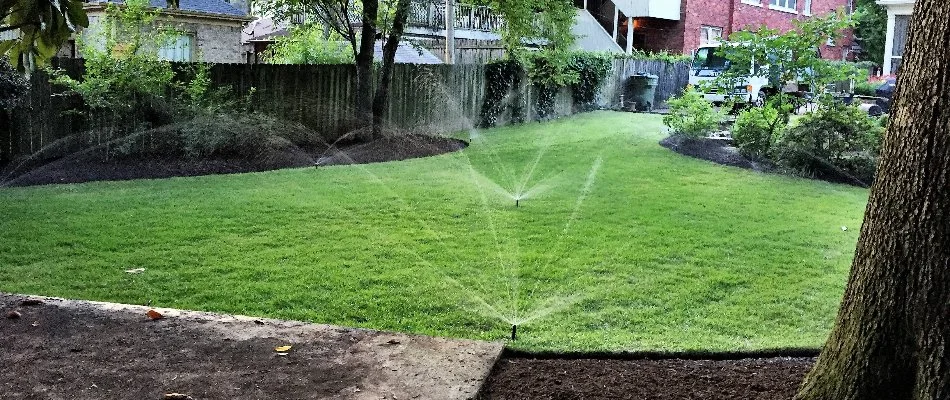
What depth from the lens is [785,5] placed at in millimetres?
36250

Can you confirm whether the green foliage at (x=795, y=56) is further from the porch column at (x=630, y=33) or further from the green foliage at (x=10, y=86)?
the porch column at (x=630, y=33)

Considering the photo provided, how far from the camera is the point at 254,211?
363 inches

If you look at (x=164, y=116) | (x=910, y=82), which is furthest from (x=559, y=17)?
(x=910, y=82)

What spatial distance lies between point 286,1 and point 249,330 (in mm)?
11192

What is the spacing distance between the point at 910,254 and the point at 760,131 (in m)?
11.1

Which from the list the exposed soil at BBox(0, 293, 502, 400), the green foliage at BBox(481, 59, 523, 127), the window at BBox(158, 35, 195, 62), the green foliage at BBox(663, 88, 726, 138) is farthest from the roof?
the exposed soil at BBox(0, 293, 502, 400)

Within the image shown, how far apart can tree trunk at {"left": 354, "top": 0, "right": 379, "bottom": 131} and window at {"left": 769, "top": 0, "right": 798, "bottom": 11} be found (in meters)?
23.9

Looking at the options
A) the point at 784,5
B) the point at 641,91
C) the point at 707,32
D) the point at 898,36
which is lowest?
the point at 641,91

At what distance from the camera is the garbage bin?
84.7 feet

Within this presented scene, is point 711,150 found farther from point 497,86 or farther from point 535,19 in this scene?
point 497,86

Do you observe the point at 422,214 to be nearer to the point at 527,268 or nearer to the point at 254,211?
the point at 254,211

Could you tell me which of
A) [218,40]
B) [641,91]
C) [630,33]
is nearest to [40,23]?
[218,40]

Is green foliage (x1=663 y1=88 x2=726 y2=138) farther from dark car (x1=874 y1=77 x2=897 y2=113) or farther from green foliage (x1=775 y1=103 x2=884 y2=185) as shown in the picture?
dark car (x1=874 y1=77 x2=897 y2=113)

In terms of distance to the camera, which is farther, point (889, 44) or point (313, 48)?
point (889, 44)
